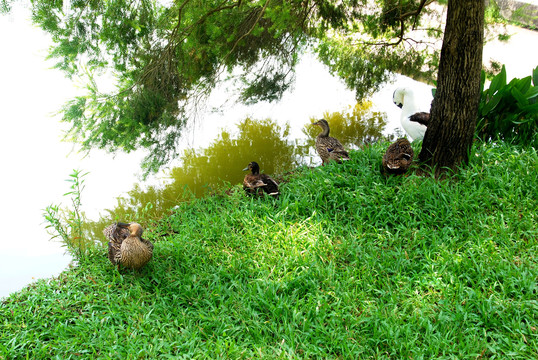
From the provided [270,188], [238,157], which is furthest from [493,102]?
[238,157]

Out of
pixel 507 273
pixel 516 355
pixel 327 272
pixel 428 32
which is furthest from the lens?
pixel 428 32

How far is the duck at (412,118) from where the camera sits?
5309 millimetres

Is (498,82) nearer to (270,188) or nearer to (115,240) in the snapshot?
(270,188)

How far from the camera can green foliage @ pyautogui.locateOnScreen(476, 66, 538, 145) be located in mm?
4539

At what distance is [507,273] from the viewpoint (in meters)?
2.99

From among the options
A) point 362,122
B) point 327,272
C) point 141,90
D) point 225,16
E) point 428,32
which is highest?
point 225,16

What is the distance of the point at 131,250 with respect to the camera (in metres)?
3.42

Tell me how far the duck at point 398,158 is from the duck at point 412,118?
1.22m

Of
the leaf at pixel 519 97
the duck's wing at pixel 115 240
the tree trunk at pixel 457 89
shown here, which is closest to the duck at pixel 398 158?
the tree trunk at pixel 457 89

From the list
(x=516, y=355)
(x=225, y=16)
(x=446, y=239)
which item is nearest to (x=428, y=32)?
(x=225, y=16)

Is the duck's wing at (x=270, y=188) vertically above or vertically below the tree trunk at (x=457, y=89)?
below

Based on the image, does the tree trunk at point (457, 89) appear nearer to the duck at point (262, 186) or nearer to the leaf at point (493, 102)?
the leaf at point (493, 102)

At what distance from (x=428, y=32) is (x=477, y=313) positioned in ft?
19.3

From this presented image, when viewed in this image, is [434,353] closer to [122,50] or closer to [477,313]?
[477,313]
